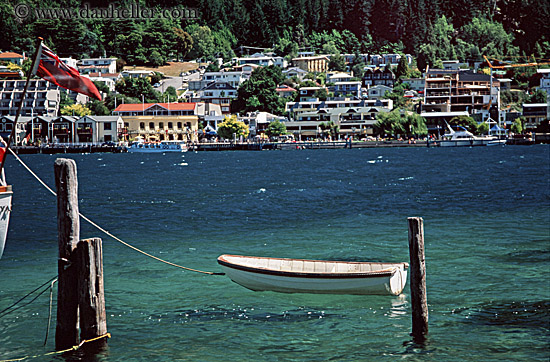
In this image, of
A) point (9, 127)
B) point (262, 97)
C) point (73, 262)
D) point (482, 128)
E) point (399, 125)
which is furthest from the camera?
point (262, 97)

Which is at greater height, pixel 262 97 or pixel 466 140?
pixel 262 97

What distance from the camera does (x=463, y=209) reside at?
45.2m

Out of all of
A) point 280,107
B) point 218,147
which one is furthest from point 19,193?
point 280,107

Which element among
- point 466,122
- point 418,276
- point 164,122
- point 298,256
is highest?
point 164,122

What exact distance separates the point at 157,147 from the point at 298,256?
137673mm

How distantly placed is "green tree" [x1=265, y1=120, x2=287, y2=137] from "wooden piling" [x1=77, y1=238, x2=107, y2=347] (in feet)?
521

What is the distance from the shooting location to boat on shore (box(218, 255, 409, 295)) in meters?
A: 19.9

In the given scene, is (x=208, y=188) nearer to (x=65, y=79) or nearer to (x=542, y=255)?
(x=542, y=255)

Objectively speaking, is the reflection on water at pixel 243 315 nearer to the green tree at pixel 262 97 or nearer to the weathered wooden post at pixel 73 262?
the weathered wooden post at pixel 73 262

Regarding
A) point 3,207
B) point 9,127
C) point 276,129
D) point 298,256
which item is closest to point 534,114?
point 276,129

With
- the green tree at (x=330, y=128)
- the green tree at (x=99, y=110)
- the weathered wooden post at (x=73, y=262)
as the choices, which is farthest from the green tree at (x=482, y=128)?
the weathered wooden post at (x=73, y=262)

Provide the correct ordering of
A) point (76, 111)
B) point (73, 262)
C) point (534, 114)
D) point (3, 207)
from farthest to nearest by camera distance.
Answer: point (76, 111) → point (534, 114) → point (3, 207) → point (73, 262)

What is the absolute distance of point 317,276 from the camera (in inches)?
784

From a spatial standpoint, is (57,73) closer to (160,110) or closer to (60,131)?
(60,131)
